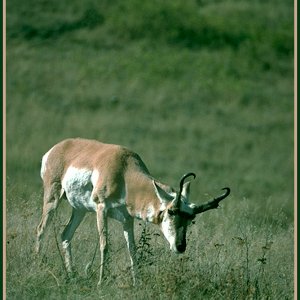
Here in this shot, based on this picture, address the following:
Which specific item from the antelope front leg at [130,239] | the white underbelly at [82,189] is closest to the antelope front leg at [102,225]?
the white underbelly at [82,189]

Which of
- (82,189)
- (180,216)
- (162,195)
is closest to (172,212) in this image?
(180,216)

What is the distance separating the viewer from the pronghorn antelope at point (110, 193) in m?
11.8

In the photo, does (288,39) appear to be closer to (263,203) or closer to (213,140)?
(213,140)

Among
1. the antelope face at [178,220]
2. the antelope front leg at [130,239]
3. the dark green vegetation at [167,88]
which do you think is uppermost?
the antelope face at [178,220]

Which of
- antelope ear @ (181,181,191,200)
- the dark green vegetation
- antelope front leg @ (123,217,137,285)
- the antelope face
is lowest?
the dark green vegetation

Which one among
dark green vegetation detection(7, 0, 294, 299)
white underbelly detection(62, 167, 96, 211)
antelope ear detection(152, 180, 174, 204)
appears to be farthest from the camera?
dark green vegetation detection(7, 0, 294, 299)

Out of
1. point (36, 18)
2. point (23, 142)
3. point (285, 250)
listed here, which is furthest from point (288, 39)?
point (285, 250)

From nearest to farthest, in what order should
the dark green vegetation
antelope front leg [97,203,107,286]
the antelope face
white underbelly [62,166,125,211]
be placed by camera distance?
the antelope face, antelope front leg [97,203,107,286], white underbelly [62,166,125,211], the dark green vegetation

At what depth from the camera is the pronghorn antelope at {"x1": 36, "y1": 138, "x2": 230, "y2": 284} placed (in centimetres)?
1180

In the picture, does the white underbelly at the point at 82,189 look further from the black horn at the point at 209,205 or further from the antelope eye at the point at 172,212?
the black horn at the point at 209,205

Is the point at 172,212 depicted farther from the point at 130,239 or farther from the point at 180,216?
the point at 130,239

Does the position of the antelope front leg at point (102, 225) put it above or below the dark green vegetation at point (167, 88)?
above

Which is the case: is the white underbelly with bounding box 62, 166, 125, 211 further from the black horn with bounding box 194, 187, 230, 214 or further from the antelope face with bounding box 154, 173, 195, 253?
the black horn with bounding box 194, 187, 230, 214

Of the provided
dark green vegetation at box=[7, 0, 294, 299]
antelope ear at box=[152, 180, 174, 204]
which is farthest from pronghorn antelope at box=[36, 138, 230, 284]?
dark green vegetation at box=[7, 0, 294, 299]
